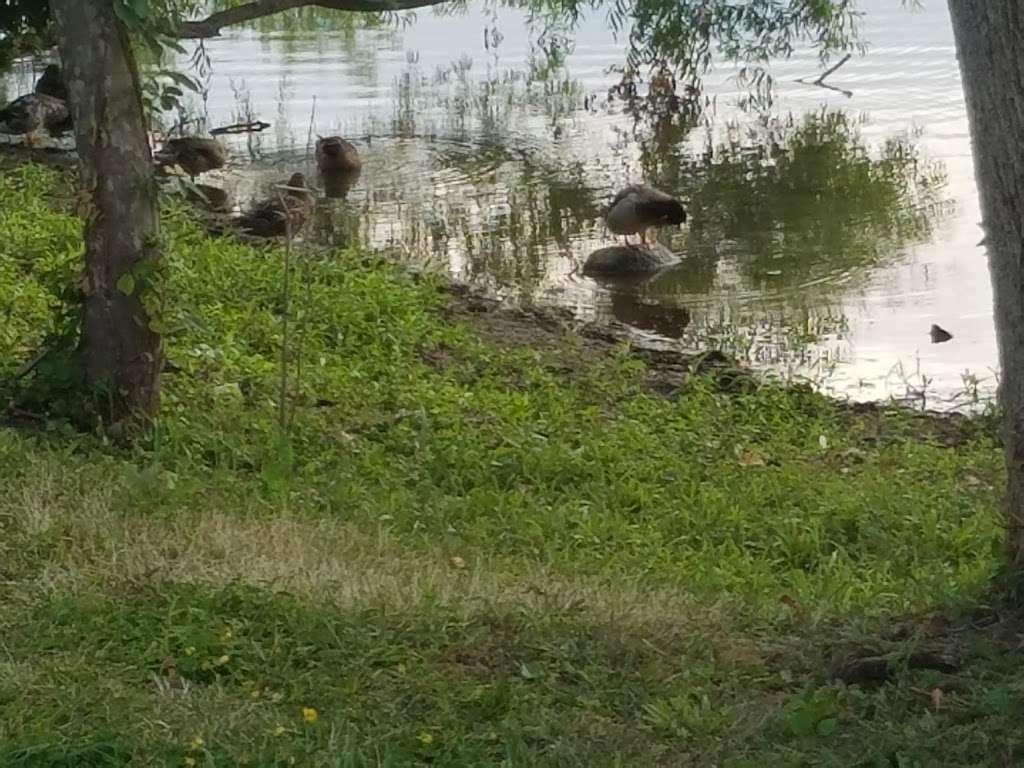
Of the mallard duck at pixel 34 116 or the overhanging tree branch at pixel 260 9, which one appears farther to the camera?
the mallard duck at pixel 34 116

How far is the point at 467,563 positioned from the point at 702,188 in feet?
36.7

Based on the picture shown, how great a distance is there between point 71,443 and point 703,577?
2.76 metres

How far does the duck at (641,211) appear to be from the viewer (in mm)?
14266

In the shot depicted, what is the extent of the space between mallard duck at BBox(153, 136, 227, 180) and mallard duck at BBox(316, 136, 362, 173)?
1.25 meters

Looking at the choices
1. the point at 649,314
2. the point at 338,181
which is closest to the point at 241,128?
the point at 649,314

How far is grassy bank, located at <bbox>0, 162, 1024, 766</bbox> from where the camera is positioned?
384 centimetres

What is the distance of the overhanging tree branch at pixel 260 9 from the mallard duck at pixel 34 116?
40.9 ft

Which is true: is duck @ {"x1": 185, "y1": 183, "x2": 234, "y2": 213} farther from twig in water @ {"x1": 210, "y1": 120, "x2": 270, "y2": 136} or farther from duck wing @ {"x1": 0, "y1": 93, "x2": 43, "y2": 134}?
duck wing @ {"x1": 0, "y1": 93, "x2": 43, "y2": 134}

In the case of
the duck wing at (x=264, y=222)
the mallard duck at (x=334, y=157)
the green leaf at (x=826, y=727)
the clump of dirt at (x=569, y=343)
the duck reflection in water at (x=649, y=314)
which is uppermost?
the green leaf at (x=826, y=727)

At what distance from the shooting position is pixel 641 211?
46.9 feet

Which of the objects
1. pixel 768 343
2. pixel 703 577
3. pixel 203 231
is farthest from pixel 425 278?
pixel 703 577

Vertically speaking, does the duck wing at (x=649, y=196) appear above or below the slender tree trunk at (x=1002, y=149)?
below

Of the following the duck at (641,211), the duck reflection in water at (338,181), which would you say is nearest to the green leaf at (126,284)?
the duck at (641,211)

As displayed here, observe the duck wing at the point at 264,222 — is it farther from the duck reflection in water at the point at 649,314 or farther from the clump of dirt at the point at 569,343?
the duck reflection in water at the point at 649,314
